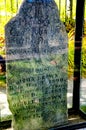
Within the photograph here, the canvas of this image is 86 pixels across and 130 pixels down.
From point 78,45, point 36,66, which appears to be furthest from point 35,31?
point 78,45

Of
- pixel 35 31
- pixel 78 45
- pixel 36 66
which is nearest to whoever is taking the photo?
pixel 35 31

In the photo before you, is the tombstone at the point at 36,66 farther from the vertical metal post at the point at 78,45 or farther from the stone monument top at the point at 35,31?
the vertical metal post at the point at 78,45

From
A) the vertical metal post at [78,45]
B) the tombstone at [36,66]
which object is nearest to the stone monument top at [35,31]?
the tombstone at [36,66]

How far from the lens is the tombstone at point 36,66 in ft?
11.9

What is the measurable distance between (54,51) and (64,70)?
281mm

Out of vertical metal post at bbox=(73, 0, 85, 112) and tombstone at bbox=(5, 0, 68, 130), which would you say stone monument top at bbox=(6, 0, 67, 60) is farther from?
vertical metal post at bbox=(73, 0, 85, 112)

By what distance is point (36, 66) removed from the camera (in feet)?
12.5

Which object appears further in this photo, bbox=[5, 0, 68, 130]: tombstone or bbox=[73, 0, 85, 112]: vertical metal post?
bbox=[73, 0, 85, 112]: vertical metal post

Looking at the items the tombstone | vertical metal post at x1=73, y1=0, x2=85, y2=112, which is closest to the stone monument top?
the tombstone

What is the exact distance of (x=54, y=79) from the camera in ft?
13.0

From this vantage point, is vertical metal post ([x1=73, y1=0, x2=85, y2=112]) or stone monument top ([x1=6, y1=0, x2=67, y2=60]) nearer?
stone monument top ([x1=6, y1=0, x2=67, y2=60])

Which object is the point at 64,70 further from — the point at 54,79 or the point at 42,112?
the point at 42,112

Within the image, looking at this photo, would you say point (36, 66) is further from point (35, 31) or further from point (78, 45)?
point (78, 45)

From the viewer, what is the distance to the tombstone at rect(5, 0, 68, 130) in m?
3.63
